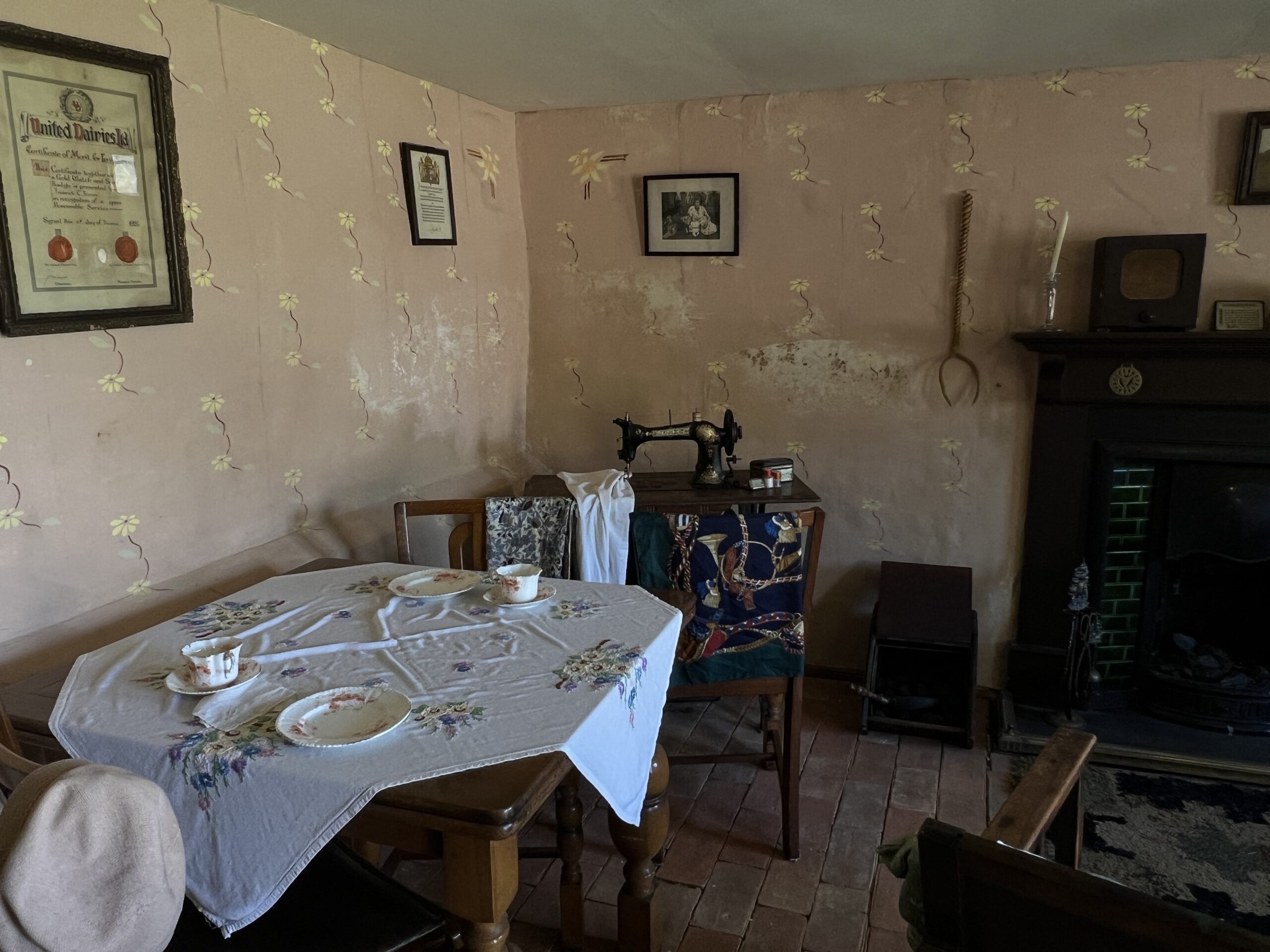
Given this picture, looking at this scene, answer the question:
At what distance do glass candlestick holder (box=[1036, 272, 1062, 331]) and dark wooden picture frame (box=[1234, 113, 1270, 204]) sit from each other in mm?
512

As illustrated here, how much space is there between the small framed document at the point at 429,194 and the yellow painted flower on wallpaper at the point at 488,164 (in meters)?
0.17

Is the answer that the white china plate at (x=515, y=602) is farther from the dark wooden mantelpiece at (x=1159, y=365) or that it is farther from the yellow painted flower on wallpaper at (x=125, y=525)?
the dark wooden mantelpiece at (x=1159, y=365)

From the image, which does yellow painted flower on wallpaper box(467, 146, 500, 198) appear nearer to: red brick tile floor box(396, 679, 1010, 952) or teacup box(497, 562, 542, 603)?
teacup box(497, 562, 542, 603)

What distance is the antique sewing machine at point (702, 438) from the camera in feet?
8.71

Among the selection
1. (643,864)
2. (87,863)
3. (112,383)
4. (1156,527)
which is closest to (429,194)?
(112,383)

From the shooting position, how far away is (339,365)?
2357 mm

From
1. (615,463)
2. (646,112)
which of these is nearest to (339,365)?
(615,463)

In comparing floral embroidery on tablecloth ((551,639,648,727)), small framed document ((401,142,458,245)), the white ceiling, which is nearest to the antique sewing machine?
small framed document ((401,142,458,245))

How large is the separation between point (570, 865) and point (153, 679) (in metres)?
0.92

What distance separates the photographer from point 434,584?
183 centimetres

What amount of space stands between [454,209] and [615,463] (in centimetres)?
103

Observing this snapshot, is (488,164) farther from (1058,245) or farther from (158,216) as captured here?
(1058,245)

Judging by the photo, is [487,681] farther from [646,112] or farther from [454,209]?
[646,112]

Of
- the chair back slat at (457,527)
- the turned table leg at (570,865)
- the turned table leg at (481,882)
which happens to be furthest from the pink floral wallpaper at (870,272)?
the turned table leg at (481,882)
